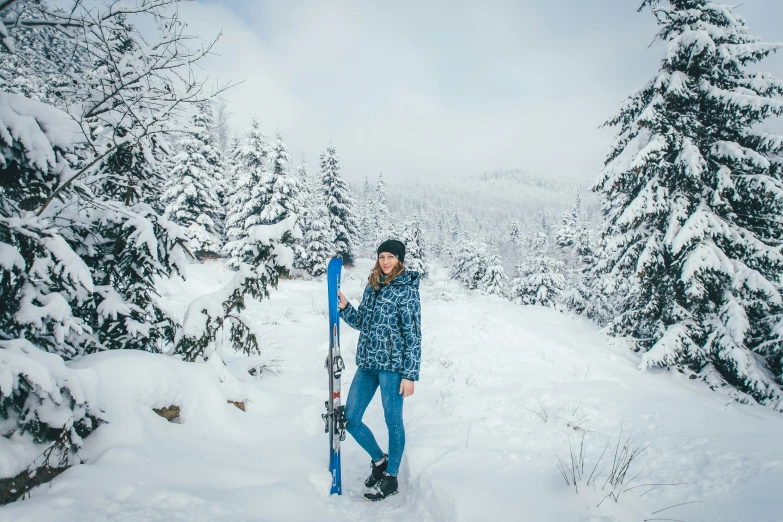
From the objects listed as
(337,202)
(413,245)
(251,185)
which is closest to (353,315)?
(251,185)

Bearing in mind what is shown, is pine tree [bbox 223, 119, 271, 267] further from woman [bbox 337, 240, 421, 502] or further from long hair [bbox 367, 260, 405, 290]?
woman [bbox 337, 240, 421, 502]

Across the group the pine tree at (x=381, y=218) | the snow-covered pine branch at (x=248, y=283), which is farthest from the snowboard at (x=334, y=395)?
the pine tree at (x=381, y=218)

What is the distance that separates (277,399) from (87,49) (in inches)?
174

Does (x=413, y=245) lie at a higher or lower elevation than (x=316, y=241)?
higher

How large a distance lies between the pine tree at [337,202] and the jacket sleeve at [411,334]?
2954cm

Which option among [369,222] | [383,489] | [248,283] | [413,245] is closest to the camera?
[383,489]

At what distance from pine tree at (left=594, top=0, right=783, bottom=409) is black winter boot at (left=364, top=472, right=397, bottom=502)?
25.5 feet

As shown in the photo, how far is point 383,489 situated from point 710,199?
33.6 feet

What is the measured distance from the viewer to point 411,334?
3.21 meters

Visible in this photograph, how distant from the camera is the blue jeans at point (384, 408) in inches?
128

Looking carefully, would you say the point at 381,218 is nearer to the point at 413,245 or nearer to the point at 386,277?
the point at 413,245

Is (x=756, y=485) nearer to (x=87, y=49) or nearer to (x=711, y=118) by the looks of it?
(x=87, y=49)

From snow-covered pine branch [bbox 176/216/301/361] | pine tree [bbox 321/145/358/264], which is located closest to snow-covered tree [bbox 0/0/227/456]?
snow-covered pine branch [bbox 176/216/301/361]

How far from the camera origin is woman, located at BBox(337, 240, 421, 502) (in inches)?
127
